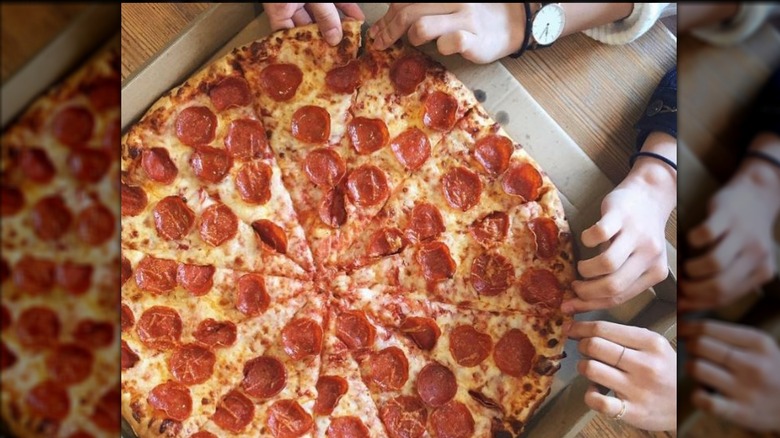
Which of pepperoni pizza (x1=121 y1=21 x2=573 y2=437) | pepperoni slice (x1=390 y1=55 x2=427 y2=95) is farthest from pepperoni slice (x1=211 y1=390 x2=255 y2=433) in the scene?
pepperoni slice (x1=390 y1=55 x2=427 y2=95)

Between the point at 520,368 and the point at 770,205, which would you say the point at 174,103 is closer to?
the point at 520,368

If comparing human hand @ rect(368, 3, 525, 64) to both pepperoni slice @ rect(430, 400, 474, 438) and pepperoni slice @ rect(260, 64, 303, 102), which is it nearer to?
→ pepperoni slice @ rect(260, 64, 303, 102)

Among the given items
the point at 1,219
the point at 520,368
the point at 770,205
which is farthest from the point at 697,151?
the point at 520,368

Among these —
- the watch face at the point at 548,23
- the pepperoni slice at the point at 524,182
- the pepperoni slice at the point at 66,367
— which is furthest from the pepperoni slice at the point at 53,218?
the watch face at the point at 548,23

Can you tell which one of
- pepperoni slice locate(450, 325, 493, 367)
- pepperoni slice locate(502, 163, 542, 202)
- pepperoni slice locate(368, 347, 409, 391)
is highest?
pepperoni slice locate(502, 163, 542, 202)

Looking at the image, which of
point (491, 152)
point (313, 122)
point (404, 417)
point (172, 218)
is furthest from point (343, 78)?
point (404, 417)

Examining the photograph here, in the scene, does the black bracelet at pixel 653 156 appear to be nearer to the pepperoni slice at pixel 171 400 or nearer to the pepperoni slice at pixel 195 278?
the pepperoni slice at pixel 195 278
